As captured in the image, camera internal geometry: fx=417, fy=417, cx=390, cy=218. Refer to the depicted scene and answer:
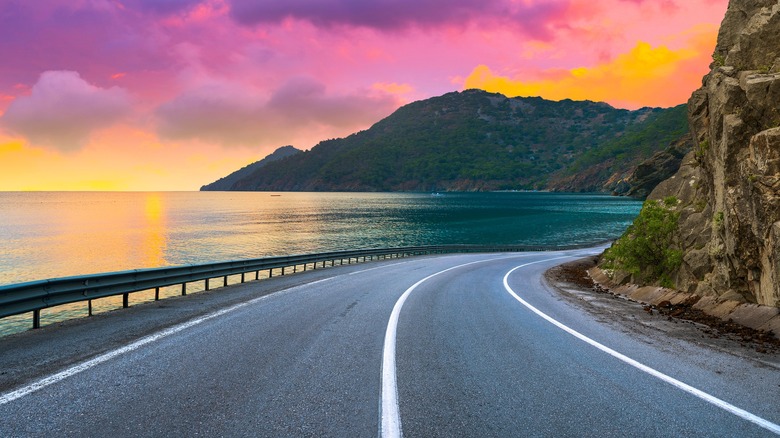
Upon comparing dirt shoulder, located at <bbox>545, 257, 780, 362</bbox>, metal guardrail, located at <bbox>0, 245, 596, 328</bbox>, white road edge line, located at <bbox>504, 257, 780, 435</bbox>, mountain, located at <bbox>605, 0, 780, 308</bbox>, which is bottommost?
dirt shoulder, located at <bbox>545, 257, 780, 362</bbox>

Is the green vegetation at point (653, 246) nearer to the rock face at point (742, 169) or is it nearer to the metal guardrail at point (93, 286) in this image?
the rock face at point (742, 169)

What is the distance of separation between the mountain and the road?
12.5ft

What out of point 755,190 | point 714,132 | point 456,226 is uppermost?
point 714,132

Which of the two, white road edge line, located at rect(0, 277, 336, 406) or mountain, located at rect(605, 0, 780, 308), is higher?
mountain, located at rect(605, 0, 780, 308)

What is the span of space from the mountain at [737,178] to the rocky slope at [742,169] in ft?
0.07

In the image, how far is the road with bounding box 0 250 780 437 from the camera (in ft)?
12.8

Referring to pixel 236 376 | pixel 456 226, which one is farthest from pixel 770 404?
pixel 456 226

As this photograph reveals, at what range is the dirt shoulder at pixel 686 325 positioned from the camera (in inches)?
263

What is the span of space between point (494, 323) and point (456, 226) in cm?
8079

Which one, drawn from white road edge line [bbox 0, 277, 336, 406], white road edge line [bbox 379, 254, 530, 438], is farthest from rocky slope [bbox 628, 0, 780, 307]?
white road edge line [bbox 0, 277, 336, 406]

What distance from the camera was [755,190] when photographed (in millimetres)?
8812

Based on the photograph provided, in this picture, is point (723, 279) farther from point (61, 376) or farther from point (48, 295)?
point (48, 295)

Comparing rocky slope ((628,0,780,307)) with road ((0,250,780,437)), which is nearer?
road ((0,250,780,437))

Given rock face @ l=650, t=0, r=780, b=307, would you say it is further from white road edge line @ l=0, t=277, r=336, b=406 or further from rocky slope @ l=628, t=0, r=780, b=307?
white road edge line @ l=0, t=277, r=336, b=406
